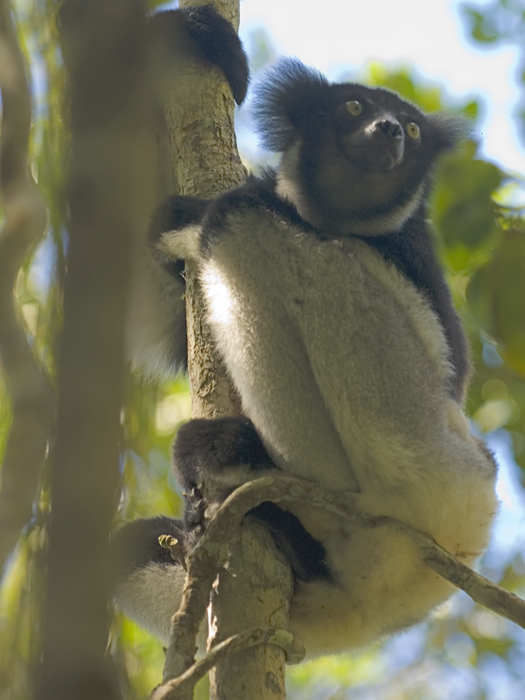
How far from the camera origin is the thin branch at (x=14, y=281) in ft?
6.98

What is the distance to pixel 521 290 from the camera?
177 cm

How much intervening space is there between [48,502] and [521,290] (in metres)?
1.23

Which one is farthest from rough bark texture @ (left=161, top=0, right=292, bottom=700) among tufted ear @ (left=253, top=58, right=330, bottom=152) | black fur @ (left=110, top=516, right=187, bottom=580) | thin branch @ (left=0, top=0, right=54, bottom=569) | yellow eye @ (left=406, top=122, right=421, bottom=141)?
yellow eye @ (left=406, top=122, right=421, bottom=141)

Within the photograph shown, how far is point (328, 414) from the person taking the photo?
3.41m

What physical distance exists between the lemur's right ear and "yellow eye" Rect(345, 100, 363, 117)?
1.83ft

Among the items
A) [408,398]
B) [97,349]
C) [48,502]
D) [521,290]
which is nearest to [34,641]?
[48,502]

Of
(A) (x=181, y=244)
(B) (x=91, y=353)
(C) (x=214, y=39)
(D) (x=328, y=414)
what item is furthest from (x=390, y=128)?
(B) (x=91, y=353)

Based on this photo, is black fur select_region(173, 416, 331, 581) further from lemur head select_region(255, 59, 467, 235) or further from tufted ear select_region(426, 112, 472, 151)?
tufted ear select_region(426, 112, 472, 151)

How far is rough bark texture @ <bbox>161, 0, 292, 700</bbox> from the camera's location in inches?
102

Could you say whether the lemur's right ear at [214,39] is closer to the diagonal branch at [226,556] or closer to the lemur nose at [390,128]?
the lemur nose at [390,128]

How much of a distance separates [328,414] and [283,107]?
74.7 inches

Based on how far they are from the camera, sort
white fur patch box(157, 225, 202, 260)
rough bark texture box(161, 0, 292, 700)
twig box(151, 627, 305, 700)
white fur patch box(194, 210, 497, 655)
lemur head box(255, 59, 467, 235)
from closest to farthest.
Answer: twig box(151, 627, 305, 700) < rough bark texture box(161, 0, 292, 700) < white fur patch box(194, 210, 497, 655) < white fur patch box(157, 225, 202, 260) < lemur head box(255, 59, 467, 235)

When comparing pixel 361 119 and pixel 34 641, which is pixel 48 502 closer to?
pixel 34 641

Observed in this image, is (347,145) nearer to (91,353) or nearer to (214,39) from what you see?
(214,39)
